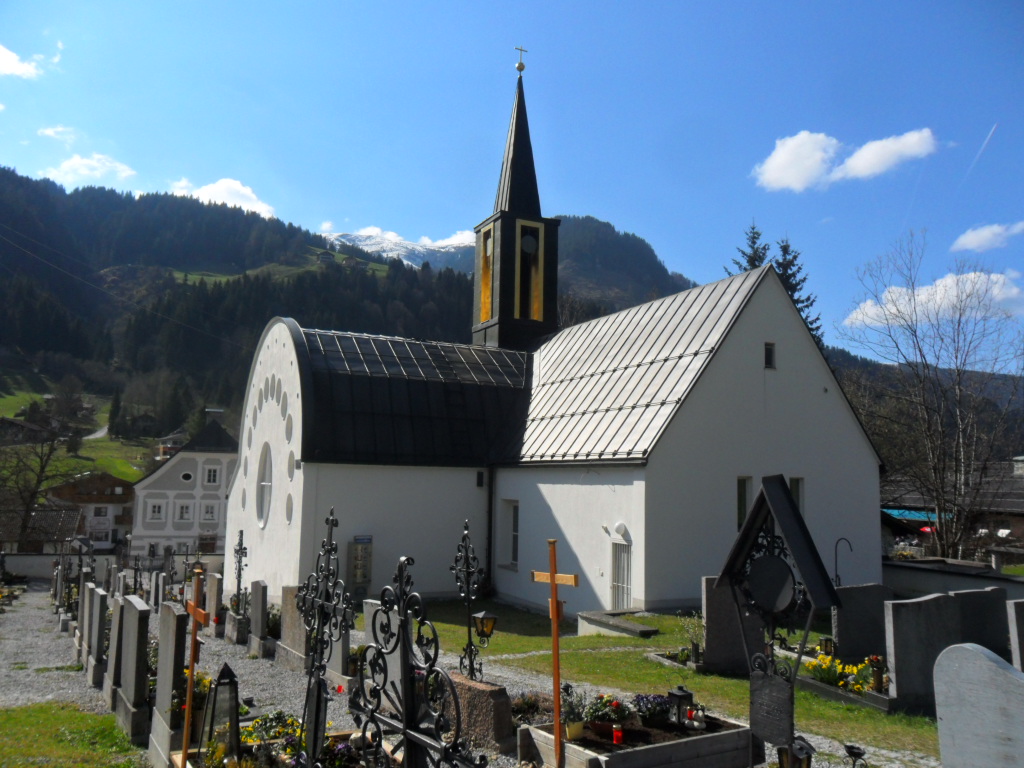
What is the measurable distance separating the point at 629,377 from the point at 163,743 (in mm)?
12990

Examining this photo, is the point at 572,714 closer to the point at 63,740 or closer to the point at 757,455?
the point at 63,740

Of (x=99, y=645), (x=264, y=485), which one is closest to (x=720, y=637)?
(x=99, y=645)

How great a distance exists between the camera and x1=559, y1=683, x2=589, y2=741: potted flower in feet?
22.4

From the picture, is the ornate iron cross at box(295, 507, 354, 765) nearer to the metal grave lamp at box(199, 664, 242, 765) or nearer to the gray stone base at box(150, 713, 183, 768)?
the metal grave lamp at box(199, 664, 242, 765)

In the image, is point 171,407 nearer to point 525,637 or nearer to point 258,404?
point 258,404

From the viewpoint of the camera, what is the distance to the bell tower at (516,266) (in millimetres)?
25594

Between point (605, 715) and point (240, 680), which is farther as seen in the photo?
point (240, 680)

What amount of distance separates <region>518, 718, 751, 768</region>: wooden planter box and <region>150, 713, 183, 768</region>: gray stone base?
325 cm

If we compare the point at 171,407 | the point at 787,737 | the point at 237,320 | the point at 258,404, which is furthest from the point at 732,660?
the point at 237,320

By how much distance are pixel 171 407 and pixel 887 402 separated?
76951 millimetres

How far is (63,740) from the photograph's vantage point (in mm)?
8500

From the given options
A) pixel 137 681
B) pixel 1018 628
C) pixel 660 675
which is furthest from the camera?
pixel 660 675

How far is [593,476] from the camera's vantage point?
16.8 m

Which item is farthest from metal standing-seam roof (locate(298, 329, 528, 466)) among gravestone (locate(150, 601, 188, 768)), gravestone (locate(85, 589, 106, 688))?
gravestone (locate(150, 601, 188, 768))
